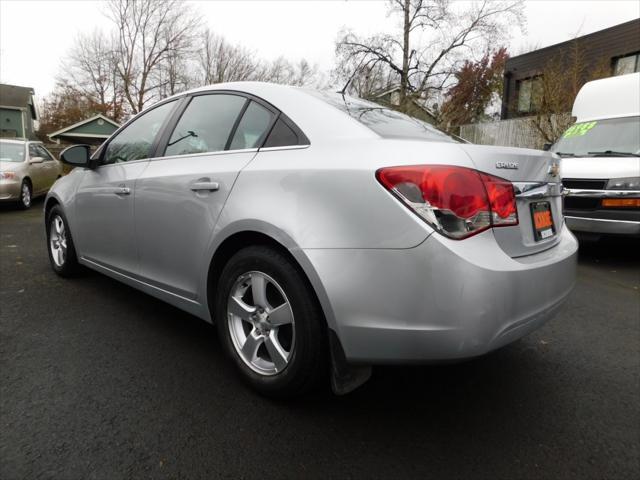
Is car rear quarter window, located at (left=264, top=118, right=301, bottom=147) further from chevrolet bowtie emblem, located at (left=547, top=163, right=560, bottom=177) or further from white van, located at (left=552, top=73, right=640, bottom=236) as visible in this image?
white van, located at (left=552, top=73, right=640, bottom=236)

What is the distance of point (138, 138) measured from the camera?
124 inches

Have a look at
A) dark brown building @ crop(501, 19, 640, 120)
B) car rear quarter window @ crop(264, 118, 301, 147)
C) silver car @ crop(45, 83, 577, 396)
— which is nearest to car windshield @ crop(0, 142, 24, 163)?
silver car @ crop(45, 83, 577, 396)

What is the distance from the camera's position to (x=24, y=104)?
35.9 metres

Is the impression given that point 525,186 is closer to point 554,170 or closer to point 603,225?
point 554,170

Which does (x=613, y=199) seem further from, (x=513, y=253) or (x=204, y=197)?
(x=204, y=197)

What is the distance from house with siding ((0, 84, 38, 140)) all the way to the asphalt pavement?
38132 mm

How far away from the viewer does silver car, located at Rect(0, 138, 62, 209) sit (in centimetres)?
873

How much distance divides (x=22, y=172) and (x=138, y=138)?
772 cm

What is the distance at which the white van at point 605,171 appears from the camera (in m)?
5.12

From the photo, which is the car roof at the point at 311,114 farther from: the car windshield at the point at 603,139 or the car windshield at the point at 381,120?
the car windshield at the point at 603,139

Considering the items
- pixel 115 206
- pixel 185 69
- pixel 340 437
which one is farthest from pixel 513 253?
pixel 185 69

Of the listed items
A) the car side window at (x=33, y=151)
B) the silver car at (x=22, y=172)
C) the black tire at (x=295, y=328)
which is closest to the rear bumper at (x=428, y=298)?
the black tire at (x=295, y=328)

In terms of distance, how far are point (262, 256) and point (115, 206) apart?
5.29ft

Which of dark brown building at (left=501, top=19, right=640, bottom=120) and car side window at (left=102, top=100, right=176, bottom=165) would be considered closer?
car side window at (left=102, top=100, right=176, bottom=165)
